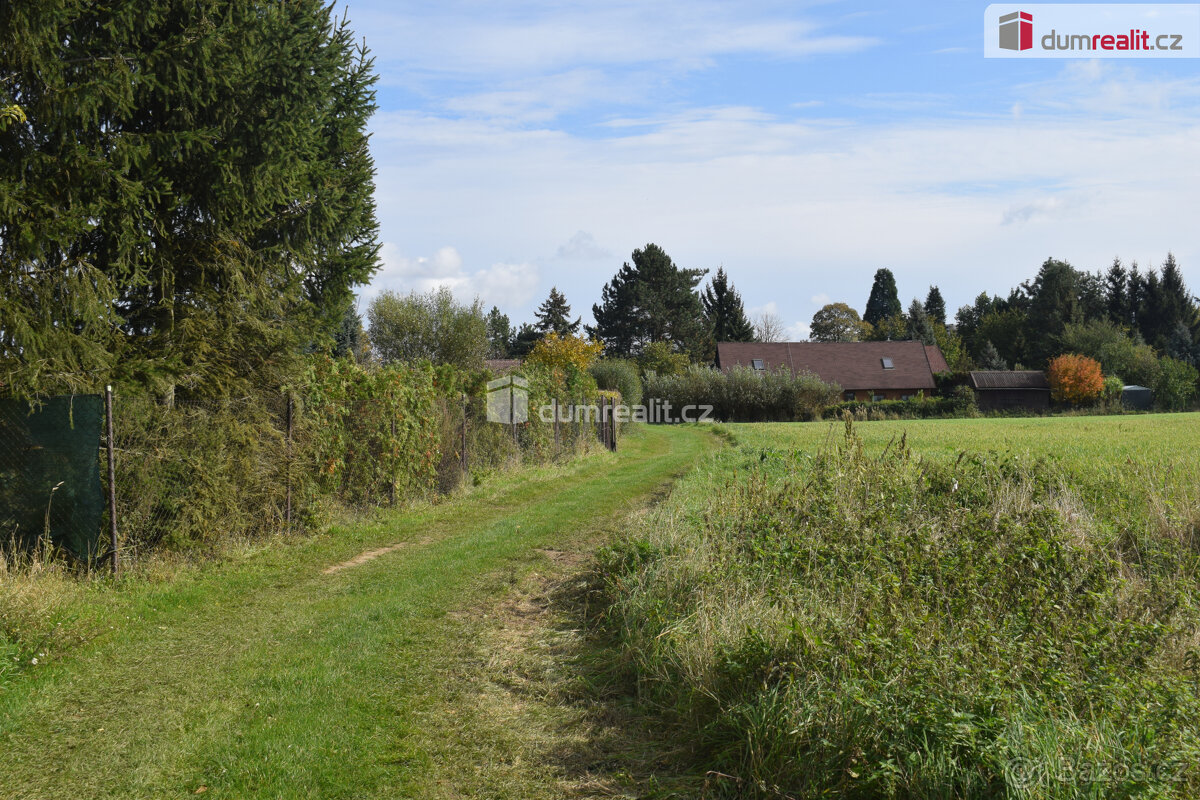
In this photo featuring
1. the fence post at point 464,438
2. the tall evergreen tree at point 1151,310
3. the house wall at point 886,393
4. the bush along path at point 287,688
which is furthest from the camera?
the tall evergreen tree at point 1151,310

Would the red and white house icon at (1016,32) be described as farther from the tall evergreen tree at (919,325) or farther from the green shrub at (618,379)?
the tall evergreen tree at (919,325)

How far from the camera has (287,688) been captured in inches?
228

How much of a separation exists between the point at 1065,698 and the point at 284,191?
11.6m

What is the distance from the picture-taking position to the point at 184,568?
9.07m

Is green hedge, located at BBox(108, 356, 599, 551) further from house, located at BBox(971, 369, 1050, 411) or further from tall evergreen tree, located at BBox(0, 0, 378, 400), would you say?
house, located at BBox(971, 369, 1050, 411)

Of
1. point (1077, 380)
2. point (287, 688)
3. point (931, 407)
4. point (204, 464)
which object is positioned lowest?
point (287, 688)

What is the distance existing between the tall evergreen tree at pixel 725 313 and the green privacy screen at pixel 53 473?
248 ft

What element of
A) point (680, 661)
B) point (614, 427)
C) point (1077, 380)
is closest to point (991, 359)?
point (1077, 380)

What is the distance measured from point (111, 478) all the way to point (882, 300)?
92244 millimetres

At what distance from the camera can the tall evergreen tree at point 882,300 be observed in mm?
90750

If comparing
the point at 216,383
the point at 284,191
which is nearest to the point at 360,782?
the point at 216,383

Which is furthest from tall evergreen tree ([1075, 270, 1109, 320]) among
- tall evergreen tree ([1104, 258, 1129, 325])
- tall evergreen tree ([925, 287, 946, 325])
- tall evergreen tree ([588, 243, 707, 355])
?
tall evergreen tree ([588, 243, 707, 355])

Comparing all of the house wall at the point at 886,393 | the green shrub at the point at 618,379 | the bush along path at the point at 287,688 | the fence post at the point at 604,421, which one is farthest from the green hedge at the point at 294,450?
the house wall at the point at 886,393

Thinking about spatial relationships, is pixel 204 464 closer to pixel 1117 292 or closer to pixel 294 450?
pixel 294 450
